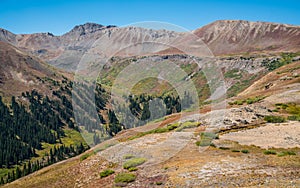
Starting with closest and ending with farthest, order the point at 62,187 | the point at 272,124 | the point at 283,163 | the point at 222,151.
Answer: the point at 283,163 < the point at 62,187 < the point at 222,151 < the point at 272,124

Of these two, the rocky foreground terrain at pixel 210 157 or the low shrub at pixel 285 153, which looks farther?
the low shrub at pixel 285 153

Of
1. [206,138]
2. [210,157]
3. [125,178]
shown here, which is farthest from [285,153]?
[125,178]

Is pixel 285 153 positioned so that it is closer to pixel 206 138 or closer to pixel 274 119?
pixel 206 138

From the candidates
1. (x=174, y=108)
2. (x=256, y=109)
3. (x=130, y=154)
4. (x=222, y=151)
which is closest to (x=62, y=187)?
(x=130, y=154)

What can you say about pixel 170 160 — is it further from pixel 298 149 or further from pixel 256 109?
pixel 256 109

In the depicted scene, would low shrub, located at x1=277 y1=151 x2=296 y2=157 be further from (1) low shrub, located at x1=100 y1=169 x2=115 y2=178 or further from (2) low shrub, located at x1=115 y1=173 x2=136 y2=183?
(1) low shrub, located at x1=100 y1=169 x2=115 y2=178

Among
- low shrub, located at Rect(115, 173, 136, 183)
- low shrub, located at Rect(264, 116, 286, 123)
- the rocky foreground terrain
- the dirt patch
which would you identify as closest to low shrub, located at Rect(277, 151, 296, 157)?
the rocky foreground terrain

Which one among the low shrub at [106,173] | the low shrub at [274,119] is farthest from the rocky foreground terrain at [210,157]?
the low shrub at [274,119]

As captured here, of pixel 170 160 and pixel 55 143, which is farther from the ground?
pixel 170 160

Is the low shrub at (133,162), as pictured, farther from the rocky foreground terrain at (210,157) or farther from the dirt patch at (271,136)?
the dirt patch at (271,136)

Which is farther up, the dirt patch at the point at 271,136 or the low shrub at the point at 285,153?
the dirt patch at the point at 271,136

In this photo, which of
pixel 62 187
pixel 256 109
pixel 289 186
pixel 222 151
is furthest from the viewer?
pixel 256 109
